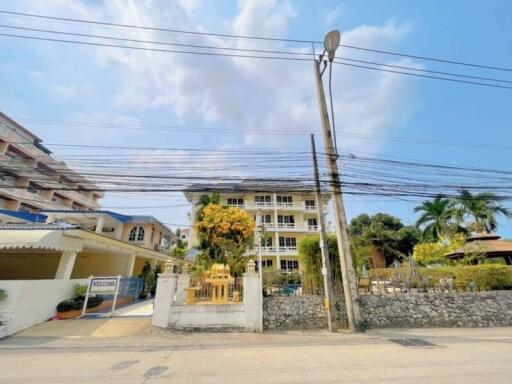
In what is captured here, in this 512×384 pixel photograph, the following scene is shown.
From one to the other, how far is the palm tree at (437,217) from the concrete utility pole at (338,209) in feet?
68.7

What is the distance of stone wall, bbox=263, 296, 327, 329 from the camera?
7973mm

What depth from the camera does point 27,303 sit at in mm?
7633

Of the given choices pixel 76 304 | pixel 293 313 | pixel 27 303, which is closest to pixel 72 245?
pixel 76 304

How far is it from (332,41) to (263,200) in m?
22.4

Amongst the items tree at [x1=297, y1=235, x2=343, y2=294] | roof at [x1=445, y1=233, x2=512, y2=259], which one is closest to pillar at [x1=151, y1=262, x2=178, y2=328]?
tree at [x1=297, y1=235, x2=343, y2=294]

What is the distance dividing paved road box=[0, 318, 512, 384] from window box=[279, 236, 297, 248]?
19.6 m

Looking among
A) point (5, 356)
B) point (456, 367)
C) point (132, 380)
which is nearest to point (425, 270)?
point (456, 367)

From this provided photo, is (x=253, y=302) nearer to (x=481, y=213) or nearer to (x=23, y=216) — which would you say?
Answer: (x=23, y=216)

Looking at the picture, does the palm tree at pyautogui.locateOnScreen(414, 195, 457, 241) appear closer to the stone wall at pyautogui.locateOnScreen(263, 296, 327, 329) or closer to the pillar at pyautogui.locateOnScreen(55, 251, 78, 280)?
the stone wall at pyautogui.locateOnScreen(263, 296, 327, 329)

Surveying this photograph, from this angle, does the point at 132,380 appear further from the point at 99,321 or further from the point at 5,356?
the point at 99,321

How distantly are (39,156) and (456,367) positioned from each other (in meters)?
34.4

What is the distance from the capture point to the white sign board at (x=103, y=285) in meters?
9.42

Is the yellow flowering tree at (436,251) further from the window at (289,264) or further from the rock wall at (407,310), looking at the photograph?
the window at (289,264)

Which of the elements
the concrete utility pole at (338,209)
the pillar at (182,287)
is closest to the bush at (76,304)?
the pillar at (182,287)
